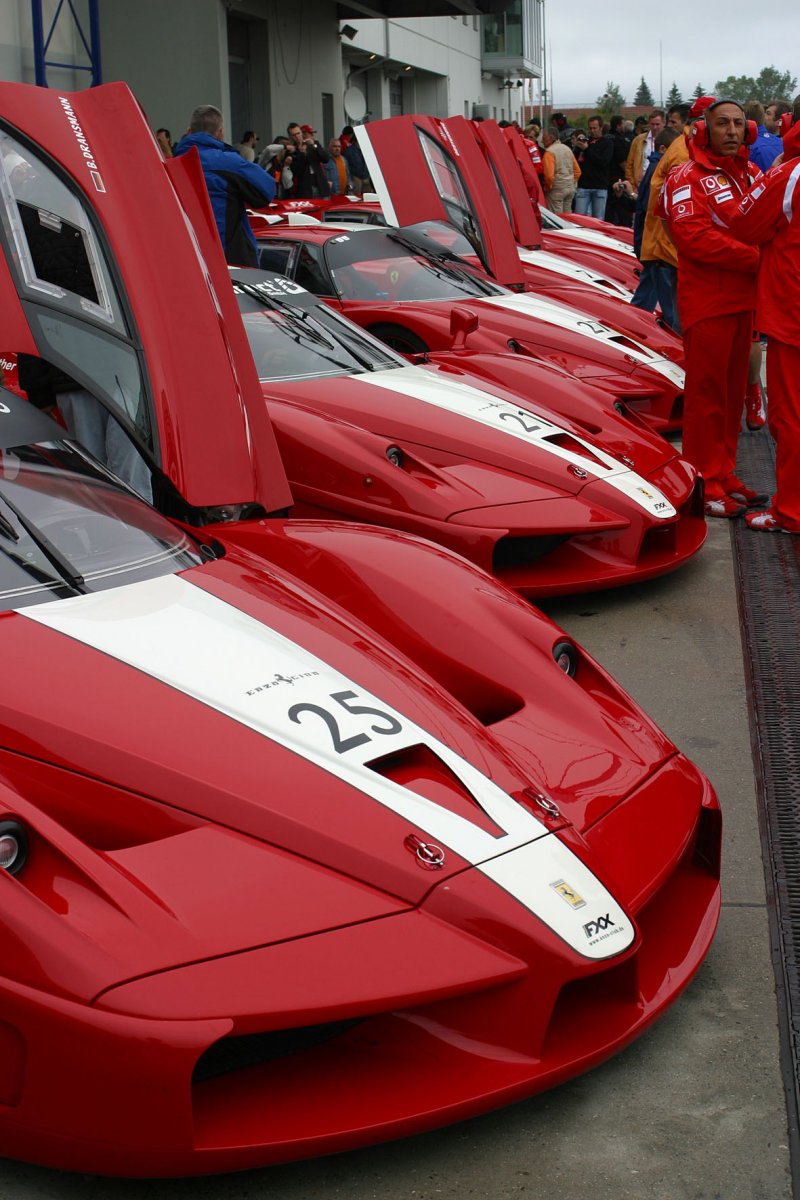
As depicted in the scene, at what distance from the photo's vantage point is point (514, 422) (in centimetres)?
552

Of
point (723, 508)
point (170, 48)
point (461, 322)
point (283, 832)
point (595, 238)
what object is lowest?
point (723, 508)

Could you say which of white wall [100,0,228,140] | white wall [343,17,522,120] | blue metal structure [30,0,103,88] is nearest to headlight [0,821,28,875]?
blue metal structure [30,0,103,88]

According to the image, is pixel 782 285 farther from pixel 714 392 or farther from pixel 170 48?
pixel 170 48

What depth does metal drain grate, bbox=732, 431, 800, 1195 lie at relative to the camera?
2646 millimetres

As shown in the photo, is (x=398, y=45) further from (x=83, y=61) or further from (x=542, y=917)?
(x=542, y=917)

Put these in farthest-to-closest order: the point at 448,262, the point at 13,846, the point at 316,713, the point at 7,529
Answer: the point at 448,262, the point at 7,529, the point at 316,713, the point at 13,846

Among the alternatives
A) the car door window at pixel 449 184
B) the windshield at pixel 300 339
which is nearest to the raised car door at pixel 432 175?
the car door window at pixel 449 184

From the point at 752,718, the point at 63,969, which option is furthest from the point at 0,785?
the point at 752,718

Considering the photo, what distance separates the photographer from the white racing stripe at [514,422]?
17.3 feet

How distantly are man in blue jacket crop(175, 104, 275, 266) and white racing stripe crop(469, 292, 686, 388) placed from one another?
1324mm

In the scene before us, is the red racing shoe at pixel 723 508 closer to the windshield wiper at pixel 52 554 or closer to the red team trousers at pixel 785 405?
the red team trousers at pixel 785 405

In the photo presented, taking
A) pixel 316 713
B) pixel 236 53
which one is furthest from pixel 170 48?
pixel 316 713

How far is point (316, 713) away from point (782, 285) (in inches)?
155

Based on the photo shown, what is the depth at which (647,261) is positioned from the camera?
9.58 metres
